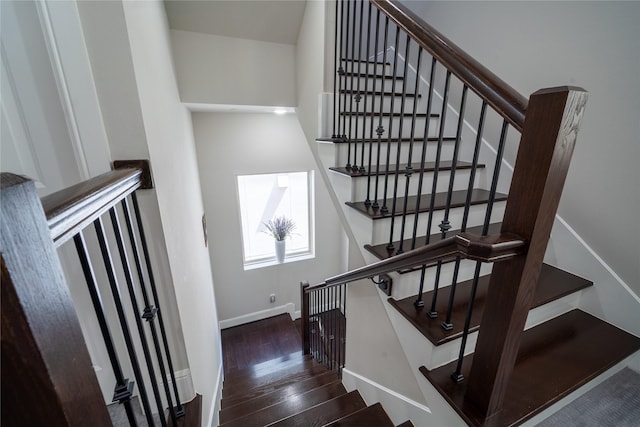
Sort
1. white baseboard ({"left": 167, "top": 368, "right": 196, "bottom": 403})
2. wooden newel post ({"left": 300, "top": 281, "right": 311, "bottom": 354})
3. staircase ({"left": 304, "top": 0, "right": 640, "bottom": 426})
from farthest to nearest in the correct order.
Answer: wooden newel post ({"left": 300, "top": 281, "right": 311, "bottom": 354}) < white baseboard ({"left": 167, "top": 368, "right": 196, "bottom": 403}) < staircase ({"left": 304, "top": 0, "right": 640, "bottom": 426})

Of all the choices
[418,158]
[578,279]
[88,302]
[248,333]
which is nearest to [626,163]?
[578,279]

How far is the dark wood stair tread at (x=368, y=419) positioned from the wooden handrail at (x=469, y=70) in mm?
1790

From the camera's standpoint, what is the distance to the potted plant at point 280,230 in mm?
4020

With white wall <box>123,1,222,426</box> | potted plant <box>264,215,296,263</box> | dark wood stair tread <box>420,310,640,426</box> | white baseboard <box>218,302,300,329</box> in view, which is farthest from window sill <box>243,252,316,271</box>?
dark wood stair tread <box>420,310,640,426</box>

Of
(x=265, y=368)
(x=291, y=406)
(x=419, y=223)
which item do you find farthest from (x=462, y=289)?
(x=265, y=368)

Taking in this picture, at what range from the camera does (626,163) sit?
1.29 metres

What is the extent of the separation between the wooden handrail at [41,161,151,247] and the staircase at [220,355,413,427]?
1690mm

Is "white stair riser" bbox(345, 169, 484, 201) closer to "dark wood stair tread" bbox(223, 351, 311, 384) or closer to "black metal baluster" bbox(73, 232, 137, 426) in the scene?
"black metal baluster" bbox(73, 232, 137, 426)

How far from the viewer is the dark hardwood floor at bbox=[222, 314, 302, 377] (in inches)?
141

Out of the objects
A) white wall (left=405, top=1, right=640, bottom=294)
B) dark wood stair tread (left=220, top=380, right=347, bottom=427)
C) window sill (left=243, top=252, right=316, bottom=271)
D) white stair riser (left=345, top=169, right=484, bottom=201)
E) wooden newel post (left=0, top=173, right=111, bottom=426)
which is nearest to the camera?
wooden newel post (left=0, top=173, right=111, bottom=426)

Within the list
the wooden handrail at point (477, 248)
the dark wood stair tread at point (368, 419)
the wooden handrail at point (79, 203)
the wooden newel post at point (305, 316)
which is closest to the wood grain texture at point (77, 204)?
the wooden handrail at point (79, 203)

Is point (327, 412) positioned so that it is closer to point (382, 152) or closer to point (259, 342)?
point (382, 152)

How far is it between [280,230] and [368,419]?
8.93ft

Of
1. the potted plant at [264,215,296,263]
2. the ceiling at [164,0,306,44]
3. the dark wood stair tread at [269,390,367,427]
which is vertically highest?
the ceiling at [164,0,306,44]
